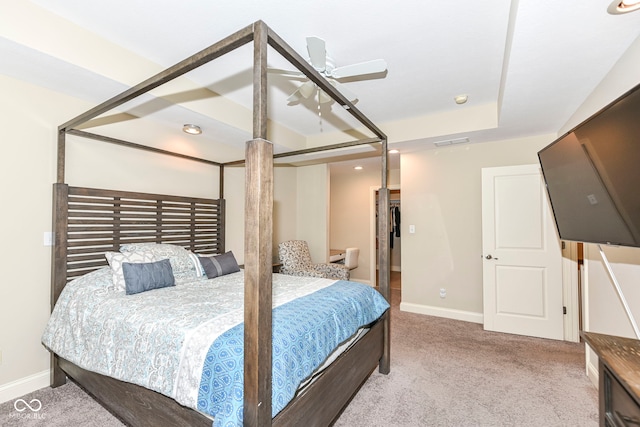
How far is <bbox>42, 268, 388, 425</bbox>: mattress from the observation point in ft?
4.36

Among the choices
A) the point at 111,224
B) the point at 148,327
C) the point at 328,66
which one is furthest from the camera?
the point at 111,224

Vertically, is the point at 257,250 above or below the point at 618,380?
above

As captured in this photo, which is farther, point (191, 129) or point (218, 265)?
point (191, 129)

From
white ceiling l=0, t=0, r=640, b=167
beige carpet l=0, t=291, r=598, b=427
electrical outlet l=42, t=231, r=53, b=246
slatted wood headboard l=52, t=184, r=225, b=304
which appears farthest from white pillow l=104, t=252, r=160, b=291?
white ceiling l=0, t=0, r=640, b=167

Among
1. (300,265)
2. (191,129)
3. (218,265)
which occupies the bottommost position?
(300,265)

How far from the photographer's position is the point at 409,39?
207cm

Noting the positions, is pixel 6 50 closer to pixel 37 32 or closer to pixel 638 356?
pixel 37 32

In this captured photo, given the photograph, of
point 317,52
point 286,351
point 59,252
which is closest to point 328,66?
point 317,52

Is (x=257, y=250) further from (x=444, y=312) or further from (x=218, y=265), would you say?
(x=444, y=312)

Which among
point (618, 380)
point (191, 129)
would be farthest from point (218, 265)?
point (618, 380)

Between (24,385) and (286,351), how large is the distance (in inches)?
91.6

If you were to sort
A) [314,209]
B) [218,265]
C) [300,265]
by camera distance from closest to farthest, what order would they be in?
1. [218,265]
2. [300,265]
3. [314,209]

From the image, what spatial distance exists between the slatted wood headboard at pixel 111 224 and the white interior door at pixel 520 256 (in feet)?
11.7

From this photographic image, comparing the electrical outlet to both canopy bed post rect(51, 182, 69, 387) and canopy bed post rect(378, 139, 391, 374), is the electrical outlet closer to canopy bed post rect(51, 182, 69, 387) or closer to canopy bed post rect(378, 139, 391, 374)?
canopy bed post rect(51, 182, 69, 387)
